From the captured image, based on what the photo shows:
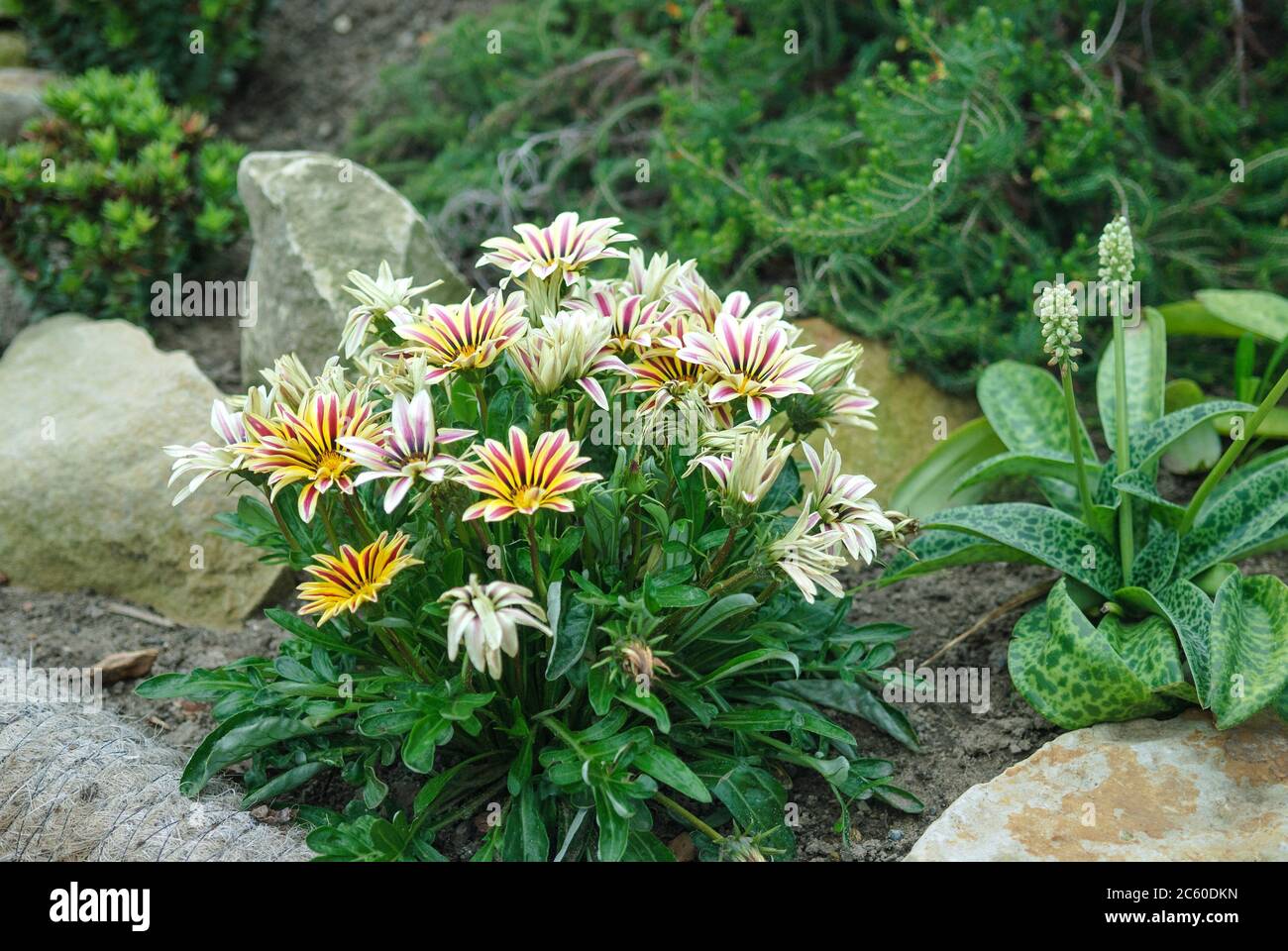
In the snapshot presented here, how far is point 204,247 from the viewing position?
15.5 feet

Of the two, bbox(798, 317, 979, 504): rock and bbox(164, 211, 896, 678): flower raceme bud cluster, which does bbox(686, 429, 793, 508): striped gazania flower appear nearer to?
bbox(164, 211, 896, 678): flower raceme bud cluster

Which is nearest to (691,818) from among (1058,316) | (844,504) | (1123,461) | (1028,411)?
(844,504)

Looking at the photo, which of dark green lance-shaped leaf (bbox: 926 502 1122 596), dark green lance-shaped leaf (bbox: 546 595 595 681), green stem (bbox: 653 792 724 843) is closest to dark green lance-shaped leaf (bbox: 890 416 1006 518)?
dark green lance-shaped leaf (bbox: 926 502 1122 596)

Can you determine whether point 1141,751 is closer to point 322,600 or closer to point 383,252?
point 322,600

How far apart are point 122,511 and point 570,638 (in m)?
1.78

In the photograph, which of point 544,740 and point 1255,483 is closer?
point 544,740

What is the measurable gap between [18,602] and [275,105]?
2.92m

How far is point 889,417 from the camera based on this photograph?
13.0ft

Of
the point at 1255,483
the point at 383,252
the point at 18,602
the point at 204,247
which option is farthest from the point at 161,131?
the point at 1255,483

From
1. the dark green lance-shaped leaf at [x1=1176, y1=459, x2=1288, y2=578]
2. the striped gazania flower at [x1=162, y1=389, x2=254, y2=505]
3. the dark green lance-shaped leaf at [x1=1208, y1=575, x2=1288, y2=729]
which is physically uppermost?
the striped gazania flower at [x1=162, y1=389, x2=254, y2=505]

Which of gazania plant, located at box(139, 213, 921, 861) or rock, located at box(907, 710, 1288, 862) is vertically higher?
gazania plant, located at box(139, 213, 921, 861)

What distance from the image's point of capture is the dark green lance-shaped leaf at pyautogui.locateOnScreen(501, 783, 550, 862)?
2.51 m

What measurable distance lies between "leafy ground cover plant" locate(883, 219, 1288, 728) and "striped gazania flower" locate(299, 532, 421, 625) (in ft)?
3.69
